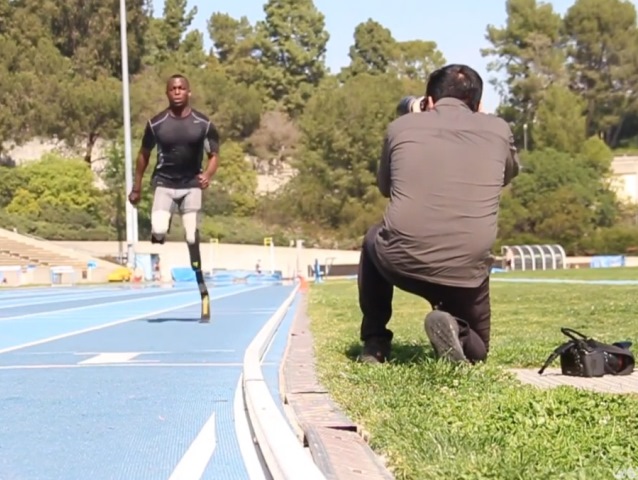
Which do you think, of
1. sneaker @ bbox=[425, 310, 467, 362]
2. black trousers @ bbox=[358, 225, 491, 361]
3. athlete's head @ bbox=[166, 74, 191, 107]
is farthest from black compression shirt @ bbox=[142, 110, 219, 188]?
sneaker @ bbox=[425, 310, 467, 362]

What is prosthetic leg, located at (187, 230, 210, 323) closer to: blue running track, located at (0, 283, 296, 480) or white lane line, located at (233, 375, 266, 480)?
blue running track, located at (0, 283, 296, 480)

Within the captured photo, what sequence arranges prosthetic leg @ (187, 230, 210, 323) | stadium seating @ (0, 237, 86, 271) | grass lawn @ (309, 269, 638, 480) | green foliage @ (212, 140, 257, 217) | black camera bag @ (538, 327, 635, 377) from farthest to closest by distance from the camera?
green foliage @ (212, 140, 257, 217)
stadium seating @ (0, 237, 86, 271)
prosthetic leg @ (187, 230, 210, 323)
black camera bag @ (538, 327, 635, 377)
grass lawn @ (309, 269, 638, 480)

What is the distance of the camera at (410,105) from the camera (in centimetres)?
535

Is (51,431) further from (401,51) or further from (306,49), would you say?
(401,51)

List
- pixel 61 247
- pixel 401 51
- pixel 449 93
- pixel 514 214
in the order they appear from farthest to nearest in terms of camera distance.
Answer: pixel 401 51, pixel 514 214, pixel 61 247, pixel 449 93

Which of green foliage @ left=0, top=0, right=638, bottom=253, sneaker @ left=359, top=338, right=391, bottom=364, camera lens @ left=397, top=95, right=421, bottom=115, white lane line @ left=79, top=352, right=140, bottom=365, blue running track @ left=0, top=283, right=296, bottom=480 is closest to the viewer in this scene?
blue running track @ left=0, top=283, right=296, bottom=480

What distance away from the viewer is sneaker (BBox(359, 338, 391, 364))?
529 cm

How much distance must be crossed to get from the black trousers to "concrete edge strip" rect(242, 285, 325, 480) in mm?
693

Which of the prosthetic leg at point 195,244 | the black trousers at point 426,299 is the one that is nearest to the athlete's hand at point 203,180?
the prosthetic leg at point 195,244

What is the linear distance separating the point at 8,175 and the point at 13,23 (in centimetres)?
1128

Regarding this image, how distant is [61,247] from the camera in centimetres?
4759

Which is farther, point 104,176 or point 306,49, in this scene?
point 306,49

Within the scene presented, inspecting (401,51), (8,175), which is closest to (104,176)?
(8,175)

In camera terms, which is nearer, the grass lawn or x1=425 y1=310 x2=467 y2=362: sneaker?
the grass lawn
